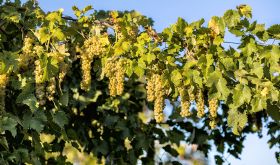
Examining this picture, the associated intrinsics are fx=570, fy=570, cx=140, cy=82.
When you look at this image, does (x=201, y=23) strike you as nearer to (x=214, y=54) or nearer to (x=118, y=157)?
(x=214, y=54)

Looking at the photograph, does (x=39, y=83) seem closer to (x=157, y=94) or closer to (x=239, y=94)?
(x=157, y=94)

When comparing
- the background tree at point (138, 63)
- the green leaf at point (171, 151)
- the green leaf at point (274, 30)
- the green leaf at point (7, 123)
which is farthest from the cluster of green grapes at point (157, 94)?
the green leaf at point (171, 151)

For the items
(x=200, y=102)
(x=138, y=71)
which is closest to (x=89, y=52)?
(x=138, y=71)

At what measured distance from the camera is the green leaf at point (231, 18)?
5.28 meters

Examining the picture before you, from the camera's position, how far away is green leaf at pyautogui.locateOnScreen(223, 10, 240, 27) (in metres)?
5.28

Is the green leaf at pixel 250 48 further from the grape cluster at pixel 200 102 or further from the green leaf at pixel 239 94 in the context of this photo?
the grape cluster at pixel 200 102

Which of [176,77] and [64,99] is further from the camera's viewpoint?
[64,99]

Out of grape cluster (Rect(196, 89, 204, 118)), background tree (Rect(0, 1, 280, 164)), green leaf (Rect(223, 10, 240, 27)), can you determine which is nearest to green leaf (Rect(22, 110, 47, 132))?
background tree (Rect(0, 1, 280, 164))

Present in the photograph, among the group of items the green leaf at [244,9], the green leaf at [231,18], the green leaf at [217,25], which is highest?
the green leaf at [244,9]

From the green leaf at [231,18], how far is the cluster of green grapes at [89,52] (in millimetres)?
1129

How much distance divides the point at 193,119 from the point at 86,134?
167cm

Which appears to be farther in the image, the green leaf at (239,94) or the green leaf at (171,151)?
the green leaf at (171,151)

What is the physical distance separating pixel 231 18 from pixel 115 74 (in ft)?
3.92

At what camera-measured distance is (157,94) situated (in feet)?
17.2
